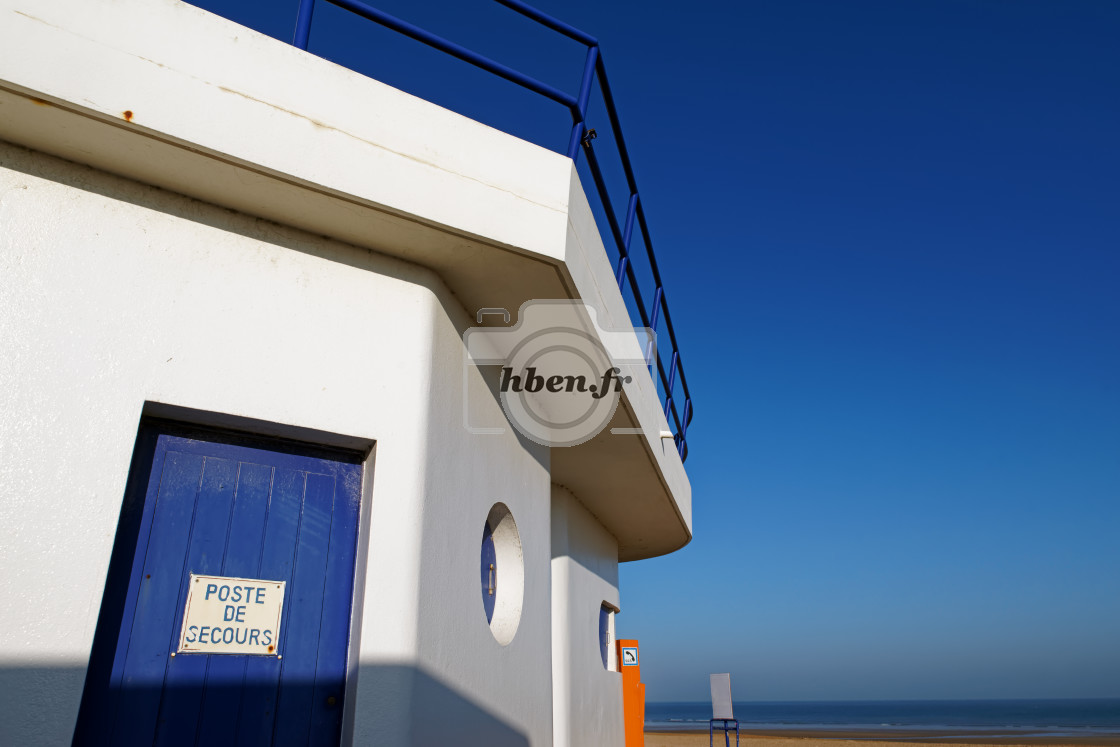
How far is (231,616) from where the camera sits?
10.1 ft

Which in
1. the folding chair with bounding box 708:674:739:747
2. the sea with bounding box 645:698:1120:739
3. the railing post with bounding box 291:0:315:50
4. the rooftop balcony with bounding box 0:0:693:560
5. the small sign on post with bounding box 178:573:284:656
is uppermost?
the railing post with bounding box 291:0:315:50

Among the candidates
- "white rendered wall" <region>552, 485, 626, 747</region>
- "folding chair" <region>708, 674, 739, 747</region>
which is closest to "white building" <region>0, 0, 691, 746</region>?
"white rendered wall" <region>552, 485, 626, 747</region>

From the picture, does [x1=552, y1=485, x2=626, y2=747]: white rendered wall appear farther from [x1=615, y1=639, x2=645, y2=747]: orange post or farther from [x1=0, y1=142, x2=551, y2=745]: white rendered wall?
[x1=0, y1=142, x2=551, y2=745]: white rendered wall

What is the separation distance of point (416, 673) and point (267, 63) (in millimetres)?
2708

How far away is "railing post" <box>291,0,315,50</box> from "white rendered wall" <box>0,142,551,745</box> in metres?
0.86

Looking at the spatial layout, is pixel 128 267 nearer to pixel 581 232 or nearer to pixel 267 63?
pixel 267 63

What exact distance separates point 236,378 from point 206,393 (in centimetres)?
14

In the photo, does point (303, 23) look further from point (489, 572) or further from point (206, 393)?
point (489, 572)

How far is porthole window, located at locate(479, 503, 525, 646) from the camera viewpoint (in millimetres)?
4488

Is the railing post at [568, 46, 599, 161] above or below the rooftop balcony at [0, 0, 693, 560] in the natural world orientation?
above

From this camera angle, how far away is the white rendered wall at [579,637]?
639cm

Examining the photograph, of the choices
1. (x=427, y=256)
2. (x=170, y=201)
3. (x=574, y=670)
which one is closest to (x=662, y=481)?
(x=574, y=670)

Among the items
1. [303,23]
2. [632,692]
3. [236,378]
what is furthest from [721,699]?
[303,23]

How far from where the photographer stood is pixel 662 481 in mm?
7070
